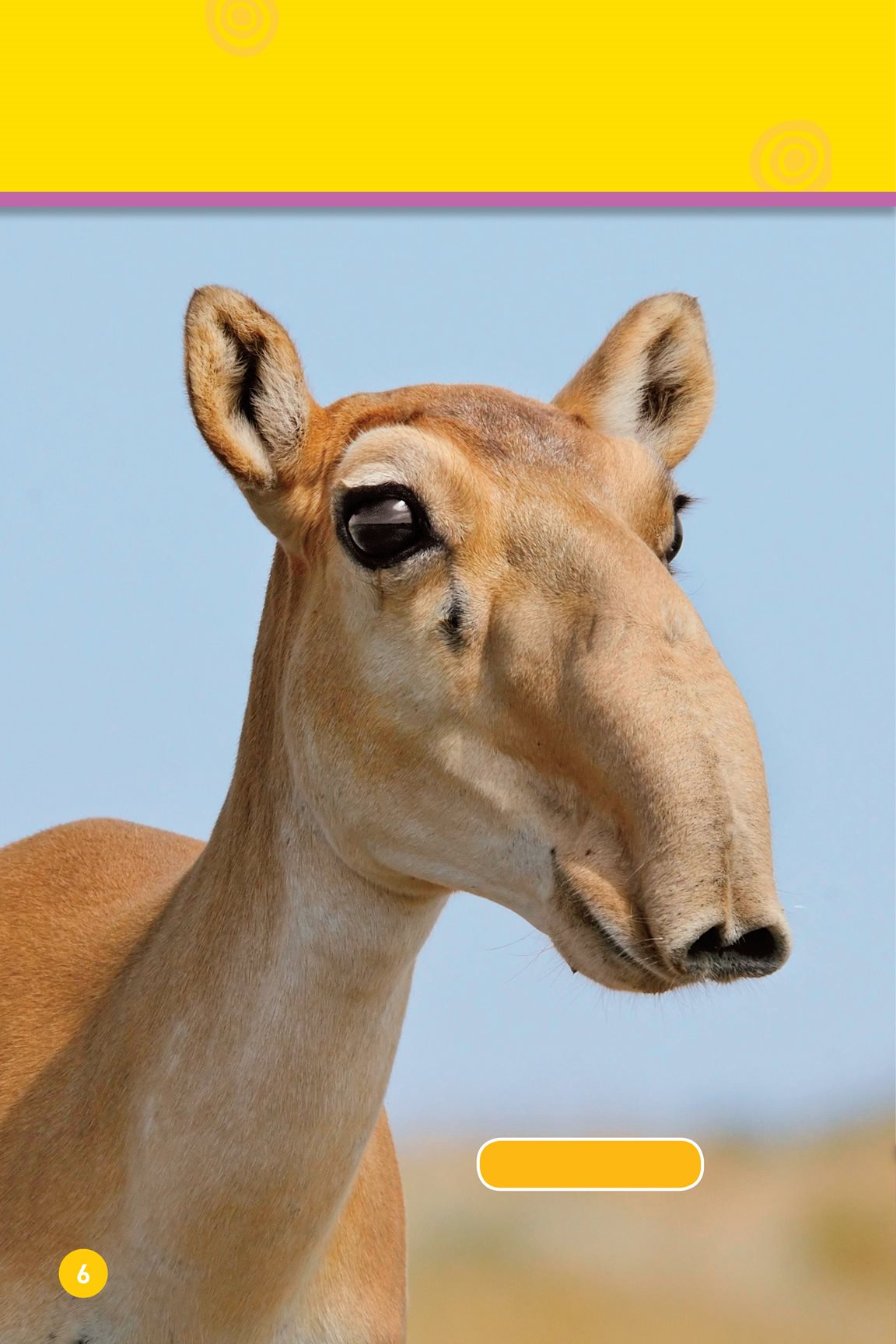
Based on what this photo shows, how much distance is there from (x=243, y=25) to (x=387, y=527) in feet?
8.39

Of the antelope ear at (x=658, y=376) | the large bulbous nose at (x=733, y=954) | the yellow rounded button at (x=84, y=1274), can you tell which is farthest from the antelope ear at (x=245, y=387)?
the yellow rounded button at (x=84, y=1274)

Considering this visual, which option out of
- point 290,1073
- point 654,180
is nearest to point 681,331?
point 654,180

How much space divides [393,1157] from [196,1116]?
2.11 m

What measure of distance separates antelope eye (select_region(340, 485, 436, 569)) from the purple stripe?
1816mm

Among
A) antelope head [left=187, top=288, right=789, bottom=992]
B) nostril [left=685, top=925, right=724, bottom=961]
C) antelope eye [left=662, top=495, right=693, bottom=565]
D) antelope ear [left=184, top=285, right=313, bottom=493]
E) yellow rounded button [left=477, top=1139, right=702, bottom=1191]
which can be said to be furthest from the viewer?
yellow rounded button [left=477, top=1139, right=702, bottom=1191]

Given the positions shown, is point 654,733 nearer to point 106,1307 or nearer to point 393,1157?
point 106,1307

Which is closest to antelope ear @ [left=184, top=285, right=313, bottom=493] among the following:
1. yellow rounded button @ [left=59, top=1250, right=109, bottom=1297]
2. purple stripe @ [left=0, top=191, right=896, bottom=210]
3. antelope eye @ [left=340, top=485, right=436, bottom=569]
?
antelope eye @ [left=340, top=485, right=436, bottom=569]

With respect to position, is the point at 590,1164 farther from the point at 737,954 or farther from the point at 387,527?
the point at 387,527

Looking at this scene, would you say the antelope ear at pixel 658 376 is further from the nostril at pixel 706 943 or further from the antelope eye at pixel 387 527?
the nostril at pixel 706 943

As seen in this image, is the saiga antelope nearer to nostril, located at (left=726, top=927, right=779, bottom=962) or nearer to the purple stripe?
nostril, located at (left=726, top=927, right=779, bottom=962)

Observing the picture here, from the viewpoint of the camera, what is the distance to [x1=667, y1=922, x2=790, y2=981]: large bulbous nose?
399 cm

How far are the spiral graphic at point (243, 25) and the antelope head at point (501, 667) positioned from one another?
4.94 ft

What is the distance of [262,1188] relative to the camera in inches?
213

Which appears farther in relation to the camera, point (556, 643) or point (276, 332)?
point (276, 332)
